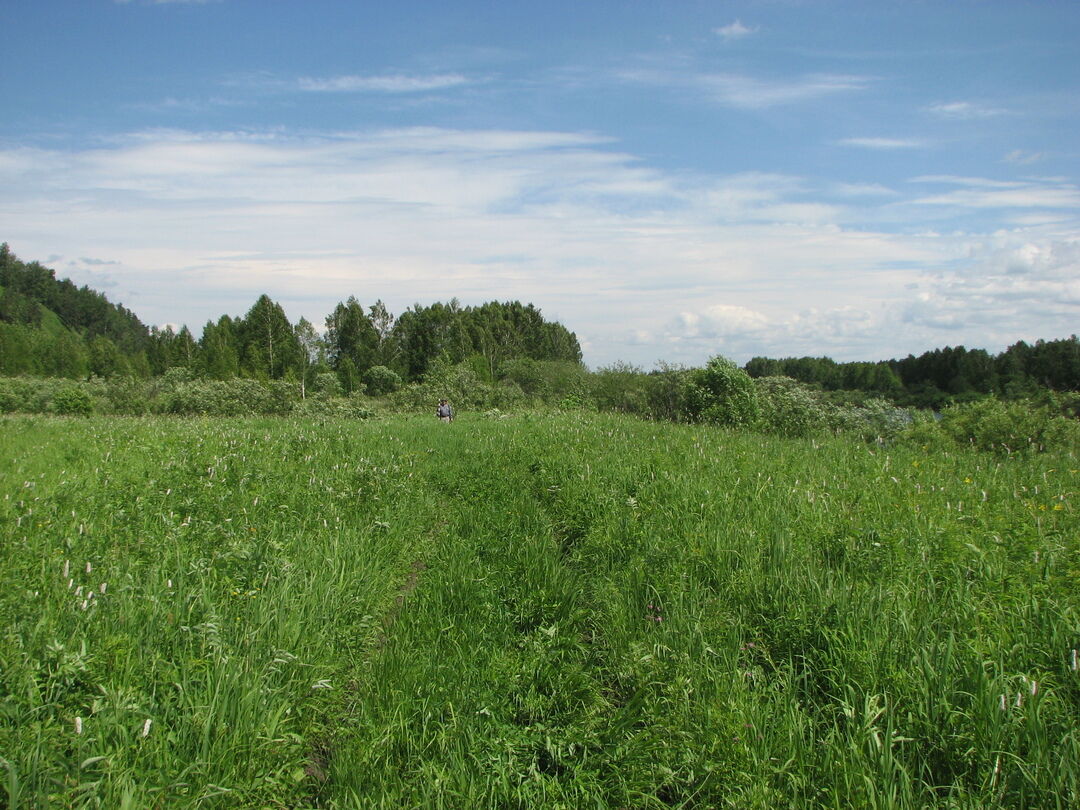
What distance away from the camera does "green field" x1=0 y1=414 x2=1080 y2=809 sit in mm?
2727

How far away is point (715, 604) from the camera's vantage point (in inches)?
173

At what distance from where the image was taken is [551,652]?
4105 mm

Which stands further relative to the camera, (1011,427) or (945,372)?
(945,372)

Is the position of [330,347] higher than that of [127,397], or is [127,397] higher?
[330,347]

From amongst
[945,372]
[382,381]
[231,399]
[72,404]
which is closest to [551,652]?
[231,399]

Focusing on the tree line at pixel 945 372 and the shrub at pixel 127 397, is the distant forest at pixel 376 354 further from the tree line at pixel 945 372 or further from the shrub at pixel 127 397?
the shrub at pixel 127 397

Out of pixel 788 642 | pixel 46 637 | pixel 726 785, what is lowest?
pixel 726 785

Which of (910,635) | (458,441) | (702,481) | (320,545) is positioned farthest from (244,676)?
(458,441)

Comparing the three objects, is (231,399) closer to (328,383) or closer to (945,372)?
(328,383)

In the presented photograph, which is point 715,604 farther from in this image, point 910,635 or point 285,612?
point 285,612

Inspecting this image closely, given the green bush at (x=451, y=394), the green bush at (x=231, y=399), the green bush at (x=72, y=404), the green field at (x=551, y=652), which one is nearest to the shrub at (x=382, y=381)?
the green bush at (x=451, y=394)

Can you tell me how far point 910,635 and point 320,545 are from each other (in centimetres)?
477

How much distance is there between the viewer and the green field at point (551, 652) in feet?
8.95

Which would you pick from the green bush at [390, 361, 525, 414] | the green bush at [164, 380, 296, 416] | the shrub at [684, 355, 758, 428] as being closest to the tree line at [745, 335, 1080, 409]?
the shrub at [684, 355, 758, 428]
